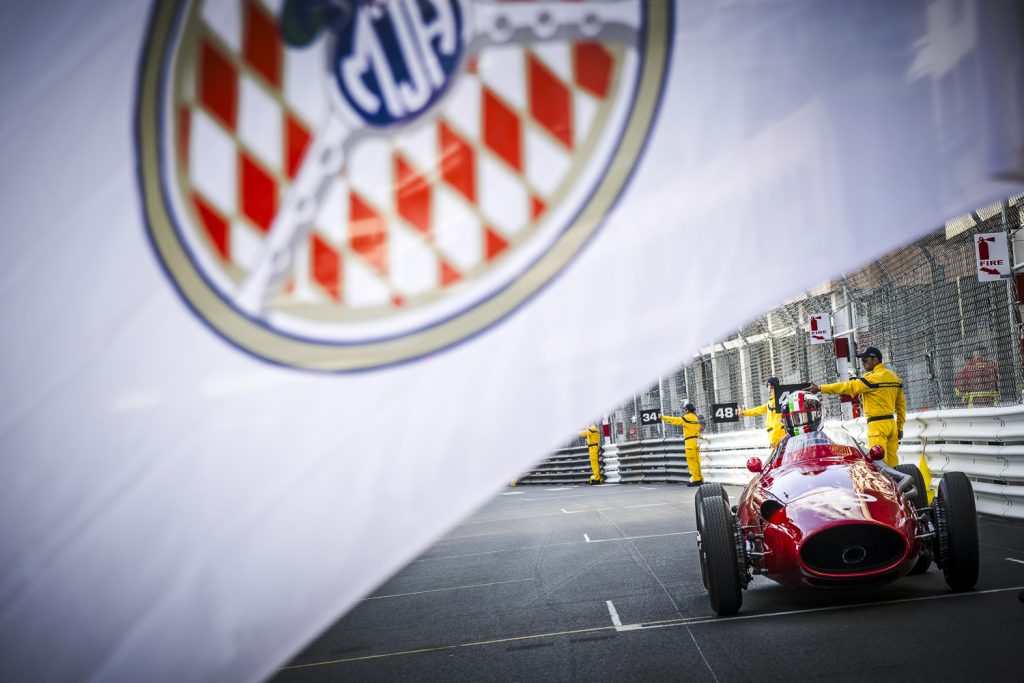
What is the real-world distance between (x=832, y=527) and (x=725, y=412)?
998 cm

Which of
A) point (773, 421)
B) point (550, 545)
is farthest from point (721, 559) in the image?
point (773, 421)

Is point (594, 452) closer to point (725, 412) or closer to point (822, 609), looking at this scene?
point (725, 412)

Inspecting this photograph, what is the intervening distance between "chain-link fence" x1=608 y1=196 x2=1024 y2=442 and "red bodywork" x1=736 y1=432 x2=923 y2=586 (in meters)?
4.04

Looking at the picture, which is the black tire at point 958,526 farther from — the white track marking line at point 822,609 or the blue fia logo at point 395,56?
the blue fia logo at point 395,56

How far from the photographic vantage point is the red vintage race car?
541 cm

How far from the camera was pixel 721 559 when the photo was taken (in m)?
5.85

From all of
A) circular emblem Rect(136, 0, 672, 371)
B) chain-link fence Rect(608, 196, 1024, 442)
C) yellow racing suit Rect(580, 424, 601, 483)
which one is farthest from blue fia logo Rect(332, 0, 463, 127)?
yellow racing suit Rect(580, 424, 601, 483)

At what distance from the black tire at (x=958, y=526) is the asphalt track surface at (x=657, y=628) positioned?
18 cm

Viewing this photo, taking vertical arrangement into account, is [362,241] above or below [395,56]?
below

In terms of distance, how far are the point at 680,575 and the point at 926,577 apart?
1.84 metres

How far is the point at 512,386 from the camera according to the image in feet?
6.64

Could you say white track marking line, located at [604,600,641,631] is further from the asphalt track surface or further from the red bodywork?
the red bodywork

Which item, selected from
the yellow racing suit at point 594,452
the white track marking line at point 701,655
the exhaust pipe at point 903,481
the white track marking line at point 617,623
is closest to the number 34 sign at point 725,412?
the exhaust pipe at point 903,481

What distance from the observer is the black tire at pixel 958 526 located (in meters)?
5.82
